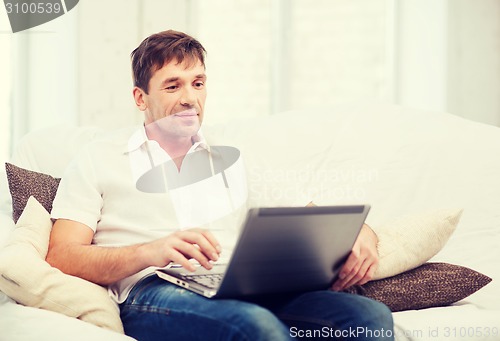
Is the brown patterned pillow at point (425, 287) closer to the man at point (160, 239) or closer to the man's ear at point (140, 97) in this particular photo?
the man at point (160, 239)

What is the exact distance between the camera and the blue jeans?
120 cm

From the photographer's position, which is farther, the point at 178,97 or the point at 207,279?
the point at 178,97

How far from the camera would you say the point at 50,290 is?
1.41 m

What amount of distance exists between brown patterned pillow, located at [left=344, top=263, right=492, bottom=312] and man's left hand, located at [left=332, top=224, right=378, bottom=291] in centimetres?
14

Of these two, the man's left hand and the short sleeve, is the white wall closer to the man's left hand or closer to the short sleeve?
the short sleeve

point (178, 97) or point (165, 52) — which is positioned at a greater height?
point (165, 52)

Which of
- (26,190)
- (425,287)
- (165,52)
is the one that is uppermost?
(165,52)

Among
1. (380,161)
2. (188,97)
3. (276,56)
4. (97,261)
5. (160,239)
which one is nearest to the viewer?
(160,239)

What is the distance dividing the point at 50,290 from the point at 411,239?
809 mm

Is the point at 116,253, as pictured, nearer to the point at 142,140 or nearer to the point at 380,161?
the point at 142,140

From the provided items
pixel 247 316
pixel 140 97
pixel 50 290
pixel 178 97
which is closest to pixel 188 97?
pixel 178 97

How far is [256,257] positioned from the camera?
47.1 inches

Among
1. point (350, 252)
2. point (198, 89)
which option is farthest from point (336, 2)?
point (350, 252)

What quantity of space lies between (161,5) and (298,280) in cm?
283
